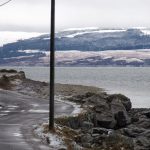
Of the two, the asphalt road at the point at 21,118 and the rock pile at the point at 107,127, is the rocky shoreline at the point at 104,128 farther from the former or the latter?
the asphalt road at the point at 21,118

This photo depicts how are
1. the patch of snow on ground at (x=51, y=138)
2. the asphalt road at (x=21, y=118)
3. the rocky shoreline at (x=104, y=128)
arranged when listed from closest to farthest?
1. the asphalt road at (x=21, y=118)
2. the patch of snow on ground at (x=51, y=138)
3. the rocky shoreline at (x=104, y=128)

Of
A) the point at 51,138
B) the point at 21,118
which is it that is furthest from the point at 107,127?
the point at 51,138

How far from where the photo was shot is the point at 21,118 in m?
37.0

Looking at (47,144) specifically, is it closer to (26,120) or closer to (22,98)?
(26,120)

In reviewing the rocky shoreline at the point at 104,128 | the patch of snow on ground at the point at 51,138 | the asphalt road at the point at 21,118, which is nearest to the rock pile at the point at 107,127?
the rocky shoreline at the point at 104,128

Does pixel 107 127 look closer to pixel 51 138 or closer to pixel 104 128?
pixel 104 128

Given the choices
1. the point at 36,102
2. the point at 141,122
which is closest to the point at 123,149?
the point at 141,122

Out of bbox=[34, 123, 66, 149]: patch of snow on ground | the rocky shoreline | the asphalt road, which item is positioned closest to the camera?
the asphalt road

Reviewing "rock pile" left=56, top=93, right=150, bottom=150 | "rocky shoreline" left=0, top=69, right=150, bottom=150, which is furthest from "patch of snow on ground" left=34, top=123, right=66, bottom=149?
"rock pile" left=56, top=93, right=150, bottom=150

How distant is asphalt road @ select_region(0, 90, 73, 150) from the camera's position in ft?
82.7

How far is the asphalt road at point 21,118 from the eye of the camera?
25209mm

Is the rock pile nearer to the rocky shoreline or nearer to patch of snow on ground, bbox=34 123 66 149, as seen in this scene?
the rocky shoreline

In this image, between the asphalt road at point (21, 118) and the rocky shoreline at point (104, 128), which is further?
the rocky shoreline at point (104, 128)

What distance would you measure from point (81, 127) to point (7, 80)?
37.1 metres
